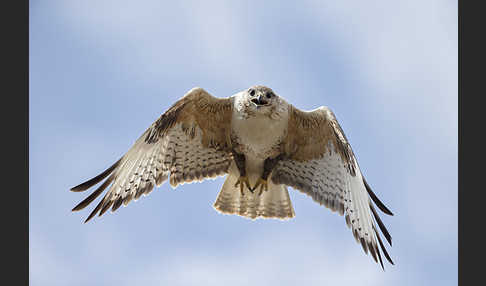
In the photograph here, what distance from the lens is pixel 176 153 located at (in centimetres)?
927

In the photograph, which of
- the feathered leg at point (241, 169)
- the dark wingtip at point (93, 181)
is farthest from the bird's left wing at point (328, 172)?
the dark wingtip at point (93, 181)

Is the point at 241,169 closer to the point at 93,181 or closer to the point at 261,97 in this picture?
the point at 261,97

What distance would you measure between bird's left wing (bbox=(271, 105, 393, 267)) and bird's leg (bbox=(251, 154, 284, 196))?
113mm

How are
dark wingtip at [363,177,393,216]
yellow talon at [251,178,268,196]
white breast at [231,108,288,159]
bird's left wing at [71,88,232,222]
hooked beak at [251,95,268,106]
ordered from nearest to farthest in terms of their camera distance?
hooked beak at [251,95,268,106]
white breast at [231,108,288,159]
bird's left wing at [71,88,232,222]
dark wingtip at [363,177,393,216]
yellow talon at [251,178,268,196]

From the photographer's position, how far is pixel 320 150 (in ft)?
30.4

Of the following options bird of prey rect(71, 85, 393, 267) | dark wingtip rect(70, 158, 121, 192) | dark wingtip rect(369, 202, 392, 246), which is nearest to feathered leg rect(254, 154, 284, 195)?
bird of prey rect(71, 85, 393, 267)

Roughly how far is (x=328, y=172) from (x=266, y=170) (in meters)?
0.91

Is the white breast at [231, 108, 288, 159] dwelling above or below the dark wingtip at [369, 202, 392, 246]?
above

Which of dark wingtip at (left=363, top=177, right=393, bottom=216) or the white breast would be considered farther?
dark wingtip at (left=363, top=177, right=393, bottom=216)

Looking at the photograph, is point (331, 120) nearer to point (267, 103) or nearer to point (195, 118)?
point (267, 103)

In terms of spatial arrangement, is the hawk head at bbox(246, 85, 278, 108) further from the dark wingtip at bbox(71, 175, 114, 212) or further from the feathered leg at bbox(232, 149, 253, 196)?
the dark wingtip at bbox(71, 175, 114, 212)

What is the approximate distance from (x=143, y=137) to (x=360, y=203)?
3.23m

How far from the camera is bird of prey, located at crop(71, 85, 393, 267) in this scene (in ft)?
28.6

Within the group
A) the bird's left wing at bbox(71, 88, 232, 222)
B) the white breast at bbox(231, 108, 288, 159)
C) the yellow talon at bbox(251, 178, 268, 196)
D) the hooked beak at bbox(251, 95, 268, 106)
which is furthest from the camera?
the yellow talon at bbox(251, 178, 268, 196)
